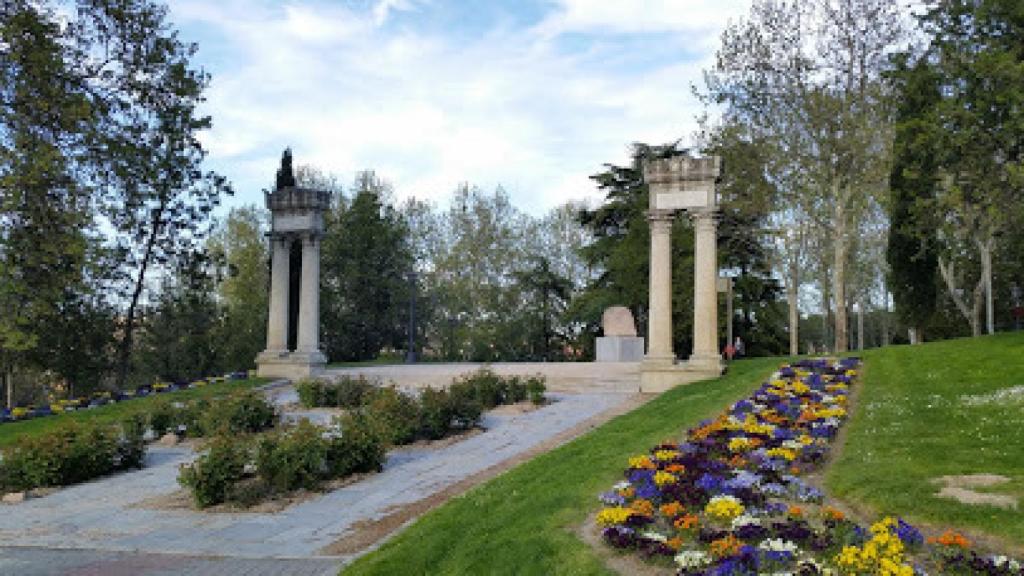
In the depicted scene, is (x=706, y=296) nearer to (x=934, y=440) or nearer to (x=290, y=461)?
(x=934, y=440)

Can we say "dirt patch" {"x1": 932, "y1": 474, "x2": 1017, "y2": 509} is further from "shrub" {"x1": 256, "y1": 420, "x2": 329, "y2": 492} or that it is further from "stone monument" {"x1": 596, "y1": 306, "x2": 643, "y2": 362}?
"stone monument" {"x1": 596, "y1": 306, "x2": 643, "y2": 362}

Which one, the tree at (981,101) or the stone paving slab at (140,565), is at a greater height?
the tree at (981,101)

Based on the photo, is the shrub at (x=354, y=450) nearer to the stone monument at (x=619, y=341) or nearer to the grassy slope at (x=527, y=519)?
the grassy slope at (x=527, y=519)

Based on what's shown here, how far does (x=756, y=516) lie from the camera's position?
677cm

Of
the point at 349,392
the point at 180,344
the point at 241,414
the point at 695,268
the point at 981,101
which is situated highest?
the point at 981,101

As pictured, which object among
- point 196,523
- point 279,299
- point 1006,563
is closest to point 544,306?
point 279,299

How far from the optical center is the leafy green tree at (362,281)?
44.9 m

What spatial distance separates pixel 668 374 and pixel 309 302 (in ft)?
41.4

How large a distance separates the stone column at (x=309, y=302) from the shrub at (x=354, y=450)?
1326 cm

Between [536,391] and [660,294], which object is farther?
[660,294]

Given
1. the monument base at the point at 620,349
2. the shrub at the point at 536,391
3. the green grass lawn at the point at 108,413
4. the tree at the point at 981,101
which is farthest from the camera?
the monument base at the point at 620,349

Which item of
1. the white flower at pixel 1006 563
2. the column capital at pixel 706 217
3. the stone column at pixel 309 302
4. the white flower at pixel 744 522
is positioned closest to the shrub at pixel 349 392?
the stone column at pixel 309 302

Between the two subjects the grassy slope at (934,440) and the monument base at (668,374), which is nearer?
the grassy slope at (934,440)

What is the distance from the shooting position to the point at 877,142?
26.6m
